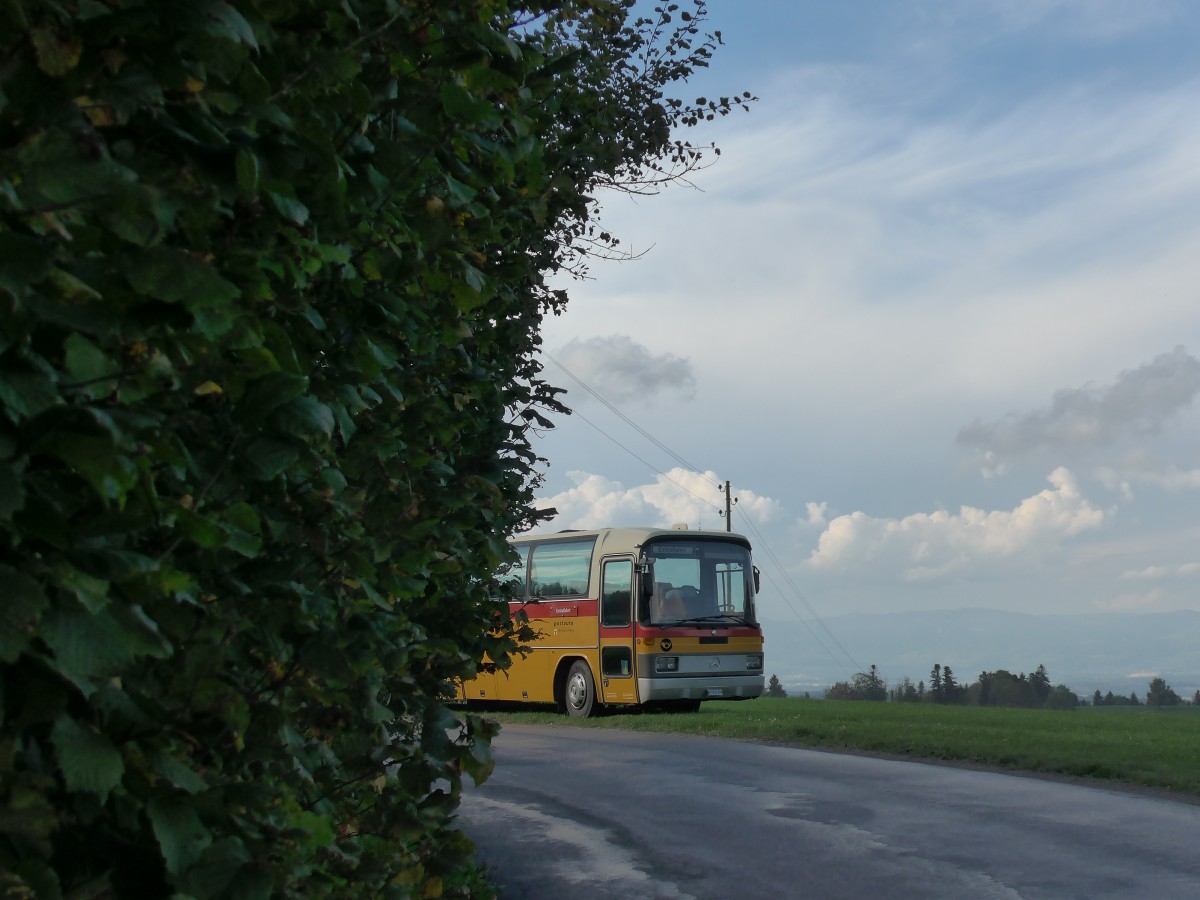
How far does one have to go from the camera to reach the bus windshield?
2569cm

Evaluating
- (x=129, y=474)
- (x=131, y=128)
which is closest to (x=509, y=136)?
(x=131, y=128)

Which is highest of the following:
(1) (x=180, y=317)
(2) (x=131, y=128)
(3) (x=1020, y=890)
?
(2) (x=131, y=128)

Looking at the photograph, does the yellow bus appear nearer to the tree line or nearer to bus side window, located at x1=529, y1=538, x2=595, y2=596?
bus side window, located at x1=529, y1=538, x2=595, y2=596

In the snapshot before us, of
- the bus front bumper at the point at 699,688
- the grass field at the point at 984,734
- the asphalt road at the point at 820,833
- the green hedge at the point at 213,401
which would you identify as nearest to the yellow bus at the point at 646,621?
the bus front bumper at the point at 699,688

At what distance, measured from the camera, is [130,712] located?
6.45 ft

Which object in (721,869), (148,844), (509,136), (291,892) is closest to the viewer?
(148,844)

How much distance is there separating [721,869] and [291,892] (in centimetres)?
707

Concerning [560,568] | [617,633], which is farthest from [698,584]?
[560,568]

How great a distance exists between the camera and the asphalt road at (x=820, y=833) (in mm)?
8688

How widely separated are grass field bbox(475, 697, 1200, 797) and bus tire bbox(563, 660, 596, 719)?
Result: 2.55 ft

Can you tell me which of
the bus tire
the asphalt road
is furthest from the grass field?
the asphalt road

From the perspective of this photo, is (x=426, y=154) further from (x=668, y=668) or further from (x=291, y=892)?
(x=668, y=668)

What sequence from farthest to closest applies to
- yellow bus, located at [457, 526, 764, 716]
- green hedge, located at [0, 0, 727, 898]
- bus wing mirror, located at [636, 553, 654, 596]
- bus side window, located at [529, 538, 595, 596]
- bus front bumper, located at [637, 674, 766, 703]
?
bus side window, located at [529, 538, 595, 596] < bus wing mirror, located at [636, 553, 654, 596] < yellow bus, located at [457, 526, 764, 716] < bus front bumper, located at [637, 674, 766, 703] < green hedge, located at [0, 0, 727, 898]

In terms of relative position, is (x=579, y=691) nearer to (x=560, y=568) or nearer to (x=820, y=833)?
(x=560, y=568)
